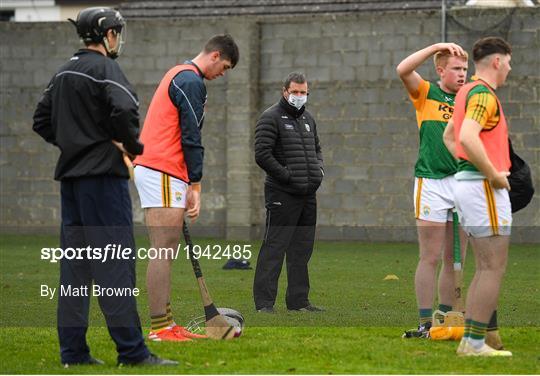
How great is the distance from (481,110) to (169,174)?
2.31 m

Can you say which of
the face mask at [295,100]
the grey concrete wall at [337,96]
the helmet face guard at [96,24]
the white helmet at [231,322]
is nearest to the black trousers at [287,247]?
the face mask at [295,100]

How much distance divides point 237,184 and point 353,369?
539 inches

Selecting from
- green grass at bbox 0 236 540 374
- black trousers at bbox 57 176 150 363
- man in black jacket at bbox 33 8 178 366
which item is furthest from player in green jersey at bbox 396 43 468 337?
black trousers at bbox 57 176 150 363

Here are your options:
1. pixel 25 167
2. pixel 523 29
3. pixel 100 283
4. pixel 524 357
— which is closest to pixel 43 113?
pixel 100 283

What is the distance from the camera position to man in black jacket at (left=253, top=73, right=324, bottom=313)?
37.8 ft

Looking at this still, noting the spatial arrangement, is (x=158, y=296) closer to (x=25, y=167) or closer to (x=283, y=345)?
(x=283, y=345)

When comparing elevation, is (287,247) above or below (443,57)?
below

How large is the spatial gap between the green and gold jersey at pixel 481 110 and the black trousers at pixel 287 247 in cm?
396

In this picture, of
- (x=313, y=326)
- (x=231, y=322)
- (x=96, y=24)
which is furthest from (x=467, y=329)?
(x=96, y=24)

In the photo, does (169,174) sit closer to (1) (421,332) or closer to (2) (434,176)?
(2) (434,176)

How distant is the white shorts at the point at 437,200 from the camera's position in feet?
28.9

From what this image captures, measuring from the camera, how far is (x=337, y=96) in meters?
20.4

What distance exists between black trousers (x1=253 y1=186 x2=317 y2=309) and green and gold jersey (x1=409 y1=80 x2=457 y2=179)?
9.12 feet

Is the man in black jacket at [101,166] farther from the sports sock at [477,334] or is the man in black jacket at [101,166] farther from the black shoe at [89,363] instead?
the sports sock at [477,334]
